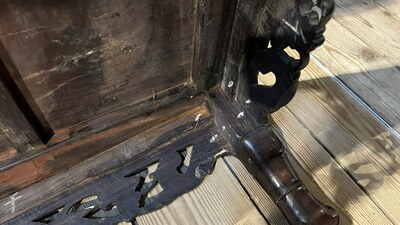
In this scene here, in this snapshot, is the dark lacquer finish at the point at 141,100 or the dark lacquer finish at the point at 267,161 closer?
the dark lacquer finish at the point at 141,100

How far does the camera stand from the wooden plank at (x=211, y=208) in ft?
2.87

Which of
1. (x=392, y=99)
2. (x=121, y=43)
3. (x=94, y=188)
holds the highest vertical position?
(x=121, y=43)

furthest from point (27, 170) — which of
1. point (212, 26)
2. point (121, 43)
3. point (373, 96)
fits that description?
point (373, 96)

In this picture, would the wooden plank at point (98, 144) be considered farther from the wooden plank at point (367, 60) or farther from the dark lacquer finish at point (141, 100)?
the wooden plank at point (367, 60)

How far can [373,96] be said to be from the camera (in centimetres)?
113

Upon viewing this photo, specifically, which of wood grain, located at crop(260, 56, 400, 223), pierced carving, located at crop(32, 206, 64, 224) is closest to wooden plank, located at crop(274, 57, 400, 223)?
wood grain, located at crop(260, 56, 400, 223)

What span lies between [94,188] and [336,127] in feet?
2.17

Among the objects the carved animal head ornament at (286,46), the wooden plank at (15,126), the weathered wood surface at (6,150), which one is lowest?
the carved animal head ornament at (286,46)

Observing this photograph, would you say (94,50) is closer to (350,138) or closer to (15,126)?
(15,126)

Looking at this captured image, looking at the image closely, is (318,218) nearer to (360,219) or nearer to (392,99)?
(360,219)

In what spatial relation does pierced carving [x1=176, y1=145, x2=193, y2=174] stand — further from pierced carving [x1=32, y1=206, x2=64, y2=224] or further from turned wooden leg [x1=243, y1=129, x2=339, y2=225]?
pierced carving [x1=32, y1=206, x2=64, y2=224]

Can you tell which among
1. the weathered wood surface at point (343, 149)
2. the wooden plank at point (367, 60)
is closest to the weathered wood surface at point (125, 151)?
the weathered wood surface at point (343, 149)

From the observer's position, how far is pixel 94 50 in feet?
2.12

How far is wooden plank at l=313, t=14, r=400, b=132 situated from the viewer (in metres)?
1.12
